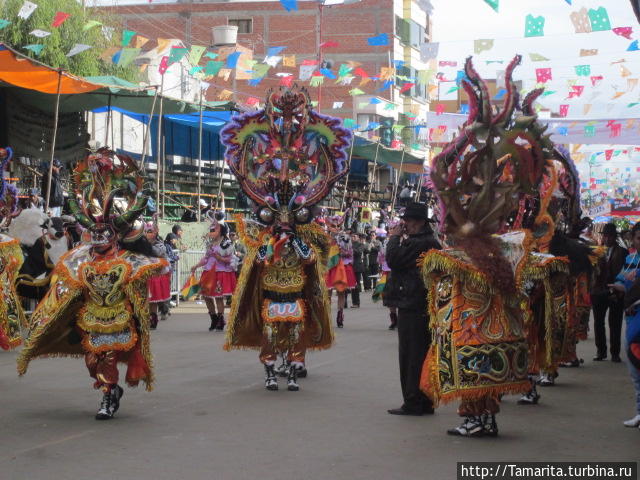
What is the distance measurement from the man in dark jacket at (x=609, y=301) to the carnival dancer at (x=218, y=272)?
6.28 metres

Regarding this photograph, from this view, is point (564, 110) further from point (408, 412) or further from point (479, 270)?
point (479, 270)

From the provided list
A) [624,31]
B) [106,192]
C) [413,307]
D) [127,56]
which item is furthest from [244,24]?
[413,307]

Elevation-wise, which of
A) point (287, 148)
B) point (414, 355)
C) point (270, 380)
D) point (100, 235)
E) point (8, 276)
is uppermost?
point (287, 148)

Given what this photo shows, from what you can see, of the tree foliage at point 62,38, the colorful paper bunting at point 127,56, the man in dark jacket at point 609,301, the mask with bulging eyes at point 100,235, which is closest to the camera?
the mask with bulging eyes at point 100,235

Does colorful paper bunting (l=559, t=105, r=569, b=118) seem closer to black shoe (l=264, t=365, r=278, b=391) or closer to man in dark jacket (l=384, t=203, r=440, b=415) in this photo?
black shoe (l=264, t=365, r=278, b=391)

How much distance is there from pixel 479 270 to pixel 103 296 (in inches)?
129

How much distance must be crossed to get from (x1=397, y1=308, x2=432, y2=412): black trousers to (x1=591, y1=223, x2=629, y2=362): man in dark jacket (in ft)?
16.2

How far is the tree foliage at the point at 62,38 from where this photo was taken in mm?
27281

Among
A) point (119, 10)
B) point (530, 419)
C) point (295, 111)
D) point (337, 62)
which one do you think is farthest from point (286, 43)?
point (530, 419)

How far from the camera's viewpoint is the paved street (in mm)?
6605

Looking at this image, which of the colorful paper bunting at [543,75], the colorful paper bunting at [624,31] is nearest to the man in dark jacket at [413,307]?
the colorful paper bunting at [624,31]

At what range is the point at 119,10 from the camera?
50.2 meters

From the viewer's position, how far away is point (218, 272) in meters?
16.8

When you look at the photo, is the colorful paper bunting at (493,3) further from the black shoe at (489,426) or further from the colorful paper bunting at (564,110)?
the colorful paper bunting at (564,110)
